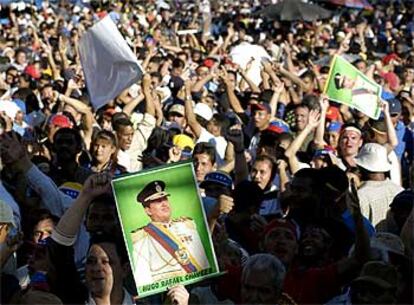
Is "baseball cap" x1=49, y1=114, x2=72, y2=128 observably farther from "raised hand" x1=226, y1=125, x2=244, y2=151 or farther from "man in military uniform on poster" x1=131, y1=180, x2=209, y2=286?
"man in military uniform on poster" x1=131, y1=180, x2=209, y2=286

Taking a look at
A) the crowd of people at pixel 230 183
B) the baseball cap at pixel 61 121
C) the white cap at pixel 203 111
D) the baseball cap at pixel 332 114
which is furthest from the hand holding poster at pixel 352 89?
the baseball cap at pixel 61 121

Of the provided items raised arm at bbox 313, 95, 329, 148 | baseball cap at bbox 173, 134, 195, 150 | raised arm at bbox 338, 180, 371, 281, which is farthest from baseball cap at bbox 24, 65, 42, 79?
raised arm at bbox 338, 180, 371, 281

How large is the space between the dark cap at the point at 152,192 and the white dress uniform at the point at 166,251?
0.11 metres

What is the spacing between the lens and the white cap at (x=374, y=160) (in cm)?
724

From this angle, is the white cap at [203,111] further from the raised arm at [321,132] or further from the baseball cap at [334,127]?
the raised arm at [321,132]

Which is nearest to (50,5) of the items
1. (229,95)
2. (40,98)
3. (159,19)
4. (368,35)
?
(159,19)

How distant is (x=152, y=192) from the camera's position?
15.4 ft

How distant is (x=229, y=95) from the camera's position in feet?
38.3

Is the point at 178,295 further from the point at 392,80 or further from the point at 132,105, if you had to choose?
the point at 392,80

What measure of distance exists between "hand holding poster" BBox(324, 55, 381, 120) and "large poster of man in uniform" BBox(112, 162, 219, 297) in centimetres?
481

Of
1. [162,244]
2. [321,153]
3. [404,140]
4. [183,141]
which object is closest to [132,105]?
[183,141]

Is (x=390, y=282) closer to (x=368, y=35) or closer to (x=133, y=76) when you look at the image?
(x=133, y=76)

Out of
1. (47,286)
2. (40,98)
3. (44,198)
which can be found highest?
(40,98)

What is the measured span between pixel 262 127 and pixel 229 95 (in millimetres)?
1754
